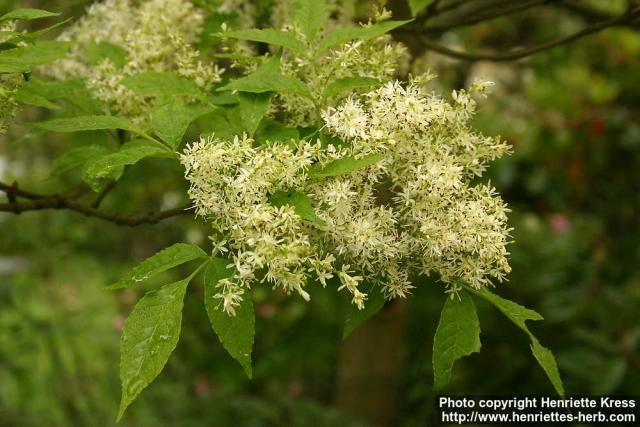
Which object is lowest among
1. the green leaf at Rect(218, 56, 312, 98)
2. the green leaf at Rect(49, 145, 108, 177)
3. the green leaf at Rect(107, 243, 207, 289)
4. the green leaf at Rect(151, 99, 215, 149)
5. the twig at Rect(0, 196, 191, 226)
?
the twig at Rect(0, 196, 191, 226)

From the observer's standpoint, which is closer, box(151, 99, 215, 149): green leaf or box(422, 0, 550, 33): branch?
box(151, 99, 215, 149): green leaf

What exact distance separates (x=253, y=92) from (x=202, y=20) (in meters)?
0.63

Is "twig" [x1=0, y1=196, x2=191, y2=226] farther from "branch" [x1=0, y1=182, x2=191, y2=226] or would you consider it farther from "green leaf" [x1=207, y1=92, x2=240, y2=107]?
"green leaf" [x1=207, y1=92, x2=240, y2=107]

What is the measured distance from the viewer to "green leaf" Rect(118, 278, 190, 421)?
1007 mm

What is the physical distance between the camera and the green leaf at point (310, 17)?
4.37ft

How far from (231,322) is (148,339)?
14 centimetres

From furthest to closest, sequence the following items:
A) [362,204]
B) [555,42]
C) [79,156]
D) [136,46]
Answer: [555,42] → [136,46] → [79,156] → [362,204]

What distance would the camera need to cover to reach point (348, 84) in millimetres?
1224

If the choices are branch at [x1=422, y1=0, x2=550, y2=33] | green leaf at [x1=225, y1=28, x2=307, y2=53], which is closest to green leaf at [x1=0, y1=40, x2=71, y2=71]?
green leaf at [x1=225, y1=28, x2=307, y2=53]

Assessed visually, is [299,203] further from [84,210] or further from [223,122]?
[84,210]

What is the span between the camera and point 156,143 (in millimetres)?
1329

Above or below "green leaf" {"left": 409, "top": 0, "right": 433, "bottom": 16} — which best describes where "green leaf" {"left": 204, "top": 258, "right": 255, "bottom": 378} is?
below

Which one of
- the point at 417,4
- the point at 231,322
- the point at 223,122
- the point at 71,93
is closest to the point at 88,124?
the point at 223,122

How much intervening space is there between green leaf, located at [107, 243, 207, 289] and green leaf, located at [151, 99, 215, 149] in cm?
20
